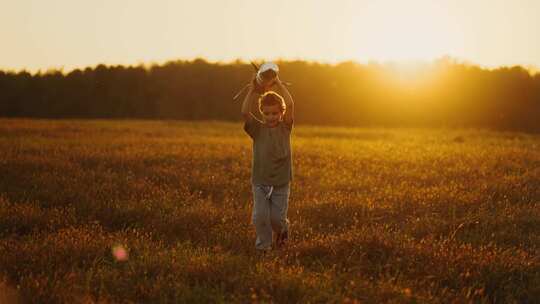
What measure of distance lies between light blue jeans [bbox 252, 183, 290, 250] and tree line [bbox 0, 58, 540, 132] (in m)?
35.0

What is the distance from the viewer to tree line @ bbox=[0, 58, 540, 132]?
40.3 metres

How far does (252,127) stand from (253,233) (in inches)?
62.4

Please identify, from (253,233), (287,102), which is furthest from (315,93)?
(287,102)

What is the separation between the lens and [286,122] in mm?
6723

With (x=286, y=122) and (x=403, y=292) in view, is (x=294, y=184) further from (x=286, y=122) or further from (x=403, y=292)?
(x=403, y=292)

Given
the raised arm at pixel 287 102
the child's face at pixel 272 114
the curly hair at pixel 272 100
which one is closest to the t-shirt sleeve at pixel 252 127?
the child's face at pixel 272 114

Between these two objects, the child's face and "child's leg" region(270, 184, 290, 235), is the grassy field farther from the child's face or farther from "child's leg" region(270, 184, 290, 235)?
the child's face

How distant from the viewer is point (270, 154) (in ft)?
21.5

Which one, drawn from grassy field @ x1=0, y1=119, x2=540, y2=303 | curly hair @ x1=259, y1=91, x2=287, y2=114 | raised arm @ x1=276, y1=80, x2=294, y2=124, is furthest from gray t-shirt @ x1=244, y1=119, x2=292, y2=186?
grassy field @ x1=0, y1=119, x2=540, y2=303

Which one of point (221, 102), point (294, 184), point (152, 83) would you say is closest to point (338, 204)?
point (294, 184)

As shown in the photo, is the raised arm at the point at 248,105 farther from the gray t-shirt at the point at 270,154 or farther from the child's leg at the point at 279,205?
the child's leg at the point at 279,205

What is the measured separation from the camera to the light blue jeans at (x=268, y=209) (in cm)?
660

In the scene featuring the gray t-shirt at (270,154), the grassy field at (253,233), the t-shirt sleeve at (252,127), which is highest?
the t-shirt sleeve at (252,127)

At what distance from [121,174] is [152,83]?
4124 cm
